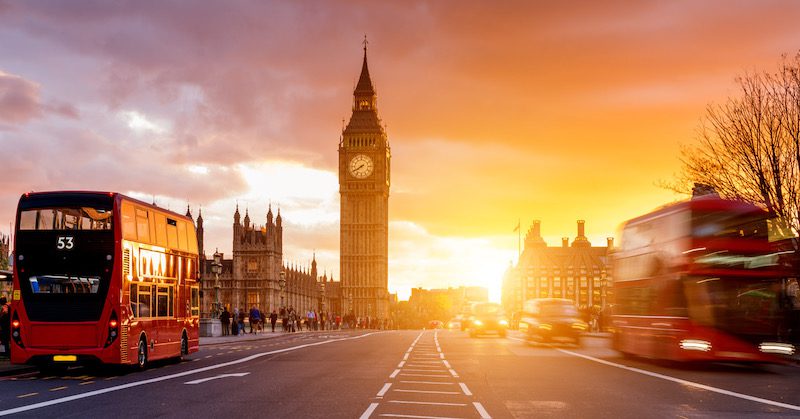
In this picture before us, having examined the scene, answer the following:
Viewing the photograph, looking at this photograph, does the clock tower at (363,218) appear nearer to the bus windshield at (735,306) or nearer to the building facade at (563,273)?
the building facade at (563,273)

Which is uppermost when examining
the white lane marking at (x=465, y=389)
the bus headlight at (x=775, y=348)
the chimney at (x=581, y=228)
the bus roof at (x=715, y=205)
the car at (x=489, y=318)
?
the chimney at (x=581, y=228)

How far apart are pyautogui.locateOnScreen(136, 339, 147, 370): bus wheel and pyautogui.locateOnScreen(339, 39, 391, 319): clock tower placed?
415 ft

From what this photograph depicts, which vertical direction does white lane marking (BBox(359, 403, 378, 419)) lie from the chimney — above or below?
below

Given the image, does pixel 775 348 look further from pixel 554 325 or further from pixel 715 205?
pixel 554 325

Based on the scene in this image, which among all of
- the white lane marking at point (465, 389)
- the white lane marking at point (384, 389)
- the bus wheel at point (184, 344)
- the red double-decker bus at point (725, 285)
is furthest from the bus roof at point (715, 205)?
the bus wheel at point (184, 344)

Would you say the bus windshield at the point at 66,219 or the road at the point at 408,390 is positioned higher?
the bus windshield at the point at 66,219

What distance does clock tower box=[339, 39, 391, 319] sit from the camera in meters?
149

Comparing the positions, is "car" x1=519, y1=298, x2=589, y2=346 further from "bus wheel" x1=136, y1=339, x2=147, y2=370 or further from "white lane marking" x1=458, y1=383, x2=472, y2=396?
"white lane marking" x1=458, y1=383, x2=472, y2=396

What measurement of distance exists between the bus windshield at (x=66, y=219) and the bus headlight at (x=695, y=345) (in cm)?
1482

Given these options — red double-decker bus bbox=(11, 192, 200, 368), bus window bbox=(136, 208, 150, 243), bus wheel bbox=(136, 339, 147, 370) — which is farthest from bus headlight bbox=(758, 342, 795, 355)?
bus window bbox=(136, 208, 150, 243)

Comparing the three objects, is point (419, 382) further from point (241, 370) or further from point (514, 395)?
point (241, 370)

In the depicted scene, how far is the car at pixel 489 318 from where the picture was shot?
45594 mm

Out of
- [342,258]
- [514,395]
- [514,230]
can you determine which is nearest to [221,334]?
[514,395]

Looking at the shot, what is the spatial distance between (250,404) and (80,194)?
364 inches
